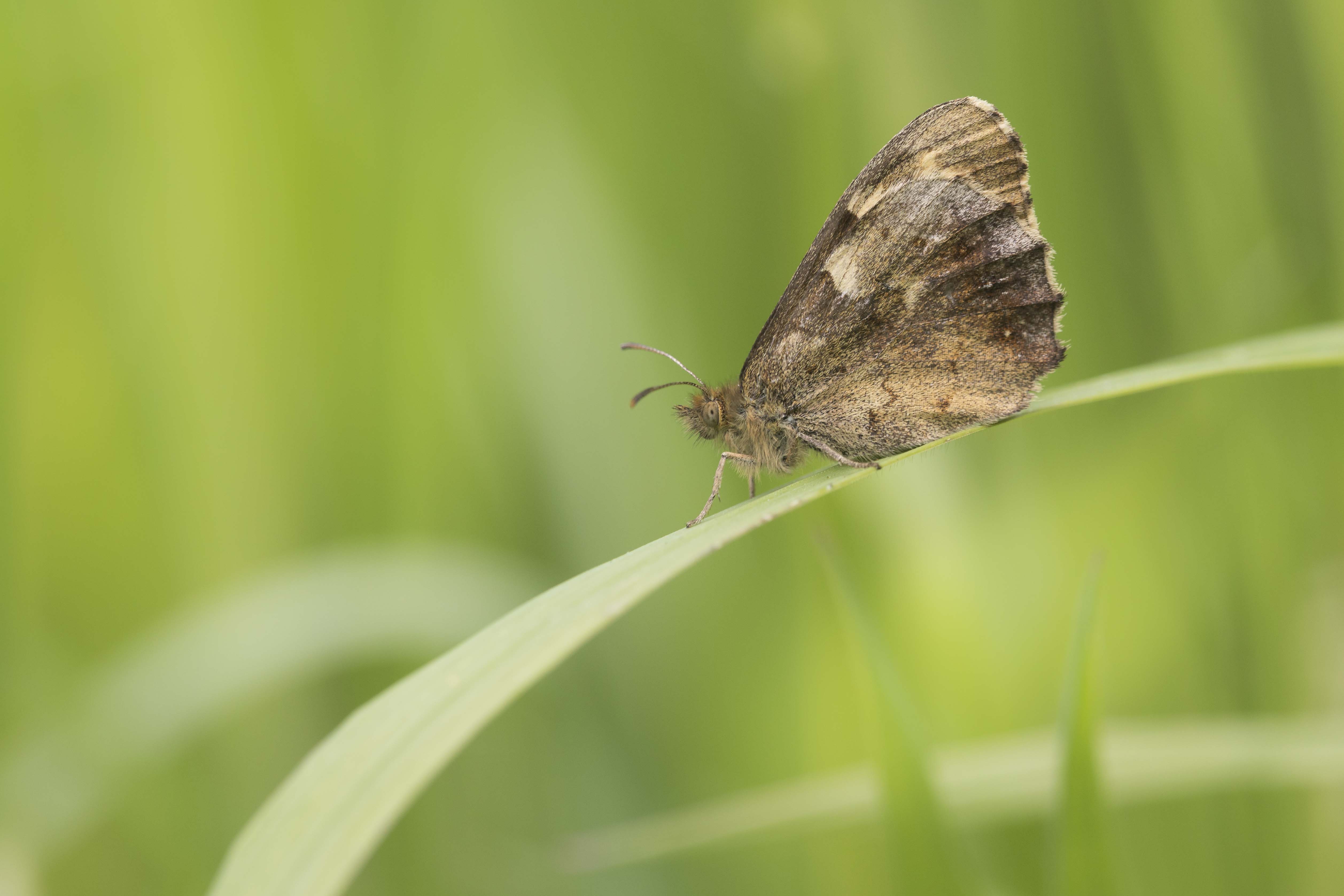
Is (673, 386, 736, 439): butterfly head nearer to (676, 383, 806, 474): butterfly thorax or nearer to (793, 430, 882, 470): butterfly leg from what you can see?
(676, 383, 806, 474): butterfly thorax

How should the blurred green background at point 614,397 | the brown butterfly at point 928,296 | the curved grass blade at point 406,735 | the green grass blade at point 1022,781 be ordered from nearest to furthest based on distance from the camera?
1. the curved grass blade at point 406,735
2. the green grass blade at point 1022,781
3. the brown butterfly at point 928,296
4. the blurred green background at point 614,397

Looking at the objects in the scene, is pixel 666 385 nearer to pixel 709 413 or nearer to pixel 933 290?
pixel 709 413

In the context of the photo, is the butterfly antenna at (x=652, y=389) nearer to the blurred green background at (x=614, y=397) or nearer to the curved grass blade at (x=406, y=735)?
the blurred green background at (x=614, y=397)

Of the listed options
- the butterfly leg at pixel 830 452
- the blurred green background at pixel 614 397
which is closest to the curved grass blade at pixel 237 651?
the blurred green background at pixel 614 397

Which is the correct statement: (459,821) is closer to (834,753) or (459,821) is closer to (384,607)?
(384,607)

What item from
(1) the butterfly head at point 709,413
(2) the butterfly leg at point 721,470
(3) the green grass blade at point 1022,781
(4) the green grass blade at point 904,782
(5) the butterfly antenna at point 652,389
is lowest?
(3) the green grass blade at point 1022,781

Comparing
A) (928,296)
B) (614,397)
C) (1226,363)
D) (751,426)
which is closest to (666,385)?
(751,426)
